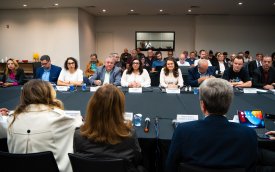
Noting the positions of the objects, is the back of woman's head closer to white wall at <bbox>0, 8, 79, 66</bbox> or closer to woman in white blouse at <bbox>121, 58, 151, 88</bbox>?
woman in white blouse at <bbox>121, 58, 151, 88</bbox>

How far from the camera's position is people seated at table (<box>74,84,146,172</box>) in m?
1.41

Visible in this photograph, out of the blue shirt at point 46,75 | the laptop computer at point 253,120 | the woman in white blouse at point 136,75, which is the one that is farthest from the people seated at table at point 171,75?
the laptop computer at point 253,120

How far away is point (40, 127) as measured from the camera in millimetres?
1553

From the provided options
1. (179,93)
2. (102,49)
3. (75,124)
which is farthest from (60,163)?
(102,49)

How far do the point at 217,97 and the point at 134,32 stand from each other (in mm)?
10690

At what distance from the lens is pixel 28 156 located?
4.46 feet

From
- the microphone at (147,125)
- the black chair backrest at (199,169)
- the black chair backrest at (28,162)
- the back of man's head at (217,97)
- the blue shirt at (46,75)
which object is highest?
the back of man's head at (217,97)

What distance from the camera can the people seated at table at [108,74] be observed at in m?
4.31

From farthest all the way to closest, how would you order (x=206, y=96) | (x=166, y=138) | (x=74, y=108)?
(x=74, y=108), (x=166, y=138), (x=206, y=96)

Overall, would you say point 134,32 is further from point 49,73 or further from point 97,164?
point 97,164

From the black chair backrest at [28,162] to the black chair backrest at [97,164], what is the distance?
0.21 metres

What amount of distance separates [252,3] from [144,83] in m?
5.94

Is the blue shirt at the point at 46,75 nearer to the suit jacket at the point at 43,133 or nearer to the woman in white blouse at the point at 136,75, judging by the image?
the woman in white blouse at the point at 136,75

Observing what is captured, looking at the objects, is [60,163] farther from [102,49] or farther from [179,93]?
[102,49]
